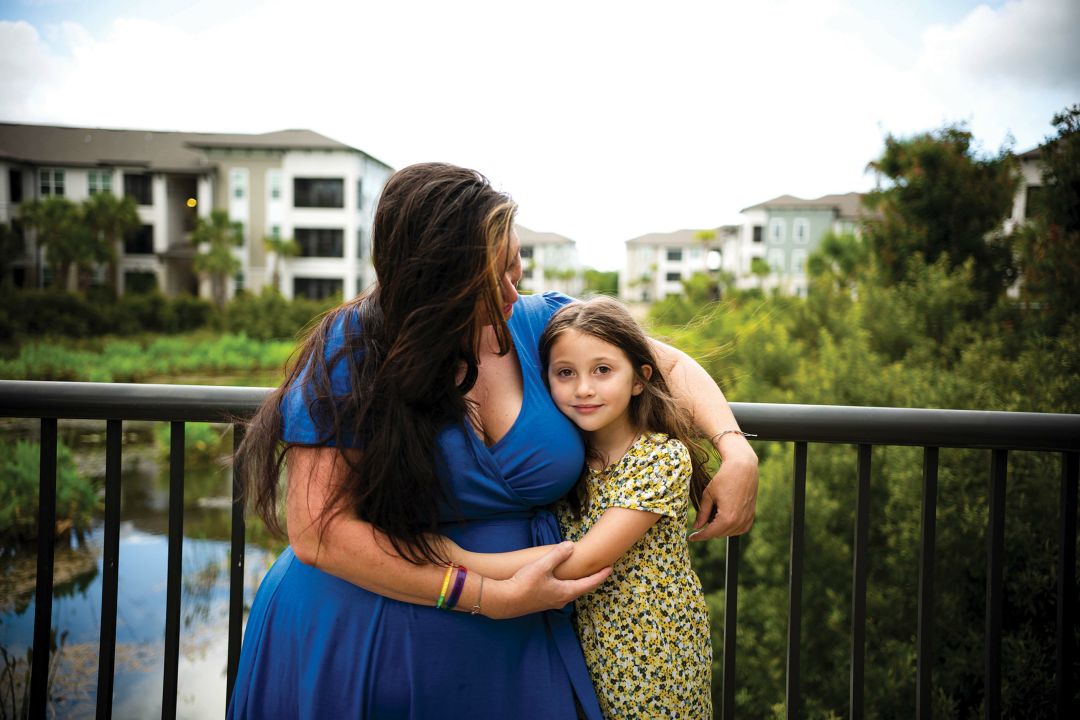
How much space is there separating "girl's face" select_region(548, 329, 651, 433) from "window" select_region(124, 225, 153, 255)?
47.9m

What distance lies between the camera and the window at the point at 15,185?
38028 millimetres

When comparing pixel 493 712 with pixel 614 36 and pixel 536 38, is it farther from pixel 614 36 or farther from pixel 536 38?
pixel 614 36

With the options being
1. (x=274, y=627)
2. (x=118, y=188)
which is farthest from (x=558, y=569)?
(x=118, y=188)

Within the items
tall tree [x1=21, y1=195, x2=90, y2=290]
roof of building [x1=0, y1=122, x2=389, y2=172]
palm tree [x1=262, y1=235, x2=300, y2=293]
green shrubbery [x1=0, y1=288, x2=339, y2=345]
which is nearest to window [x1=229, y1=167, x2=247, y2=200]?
roof of building [x1=0, y1=122, x2=389, y2=172]

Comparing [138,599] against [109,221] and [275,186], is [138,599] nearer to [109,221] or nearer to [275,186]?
[109,221]

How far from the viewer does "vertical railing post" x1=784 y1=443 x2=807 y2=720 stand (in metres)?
1.83

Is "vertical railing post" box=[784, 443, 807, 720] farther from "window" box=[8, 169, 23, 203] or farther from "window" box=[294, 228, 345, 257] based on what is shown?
"window" box=[294, 228, 345, 257]

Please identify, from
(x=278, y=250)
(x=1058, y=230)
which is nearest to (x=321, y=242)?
(x=278, y=250)

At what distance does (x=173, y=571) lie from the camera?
188cm

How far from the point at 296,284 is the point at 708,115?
27.2 metres

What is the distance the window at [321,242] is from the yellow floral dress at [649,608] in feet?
148

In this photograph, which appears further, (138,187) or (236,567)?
(138,187)

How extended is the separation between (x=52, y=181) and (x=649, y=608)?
1983 inches

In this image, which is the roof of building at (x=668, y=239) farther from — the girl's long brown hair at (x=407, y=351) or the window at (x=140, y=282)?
the girl's long brown hair at (x=407, y=351)
